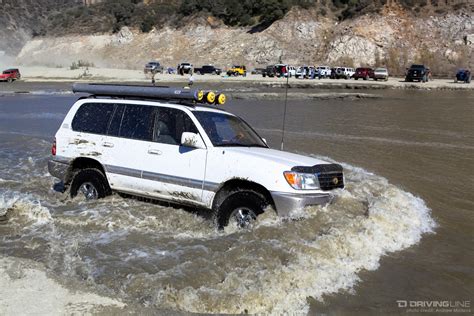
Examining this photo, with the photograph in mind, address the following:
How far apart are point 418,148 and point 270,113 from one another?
1072 centimetres

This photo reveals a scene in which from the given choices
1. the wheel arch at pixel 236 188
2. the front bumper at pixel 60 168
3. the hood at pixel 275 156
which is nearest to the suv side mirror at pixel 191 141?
the hood at pixel 275 156

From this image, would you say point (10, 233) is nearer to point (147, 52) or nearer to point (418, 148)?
point (418, 148)

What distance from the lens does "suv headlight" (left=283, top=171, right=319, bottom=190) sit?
6.72m

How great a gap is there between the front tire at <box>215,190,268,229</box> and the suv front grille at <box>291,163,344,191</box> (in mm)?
616

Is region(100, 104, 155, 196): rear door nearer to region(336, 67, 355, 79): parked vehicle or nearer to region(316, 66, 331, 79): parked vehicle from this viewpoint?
region(316, 66, 331, 79): parked vehicle

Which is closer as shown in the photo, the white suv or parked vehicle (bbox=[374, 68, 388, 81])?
the white suv

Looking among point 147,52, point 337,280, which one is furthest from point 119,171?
point 147,52

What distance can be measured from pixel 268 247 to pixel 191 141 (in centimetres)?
188

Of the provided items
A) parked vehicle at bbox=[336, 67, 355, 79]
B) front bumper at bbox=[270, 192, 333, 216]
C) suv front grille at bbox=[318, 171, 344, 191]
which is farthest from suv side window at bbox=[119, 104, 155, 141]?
parked vehicle at bbox=[336, 67, 355, 79]

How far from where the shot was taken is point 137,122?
809cm

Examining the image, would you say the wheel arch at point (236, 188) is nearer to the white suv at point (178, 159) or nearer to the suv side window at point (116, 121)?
the white suv at point (178, 159)

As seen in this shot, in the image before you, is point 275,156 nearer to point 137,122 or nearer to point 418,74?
point 137,122

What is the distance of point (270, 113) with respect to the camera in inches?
1026

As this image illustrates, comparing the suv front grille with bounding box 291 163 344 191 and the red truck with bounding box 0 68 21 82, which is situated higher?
the suv front grille with bounding box 291 163 344 191
